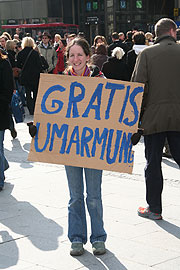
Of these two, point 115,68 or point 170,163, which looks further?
point 115,68

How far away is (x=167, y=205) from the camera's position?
20.2ft

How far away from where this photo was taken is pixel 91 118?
4.70 metres

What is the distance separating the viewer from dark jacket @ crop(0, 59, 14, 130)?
272 inches

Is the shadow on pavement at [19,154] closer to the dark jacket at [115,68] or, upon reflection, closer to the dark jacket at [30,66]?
the dark jacket at [115,68]

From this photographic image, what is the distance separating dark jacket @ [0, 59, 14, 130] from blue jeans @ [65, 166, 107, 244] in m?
2.37

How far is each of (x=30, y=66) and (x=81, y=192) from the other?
9.06 metres

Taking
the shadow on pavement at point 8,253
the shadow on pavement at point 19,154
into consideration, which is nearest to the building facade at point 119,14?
the shadow on pavement at point 19,154

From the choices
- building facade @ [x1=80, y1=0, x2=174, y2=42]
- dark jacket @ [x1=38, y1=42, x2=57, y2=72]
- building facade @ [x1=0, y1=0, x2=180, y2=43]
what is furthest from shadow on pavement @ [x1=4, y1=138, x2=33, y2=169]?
building facade @ [x1=80, y1=0, x2=174, y2=42]

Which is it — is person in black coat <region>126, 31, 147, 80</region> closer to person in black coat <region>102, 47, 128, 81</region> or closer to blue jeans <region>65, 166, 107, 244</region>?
person in black coat <region>102, 47, 128, 81</region>

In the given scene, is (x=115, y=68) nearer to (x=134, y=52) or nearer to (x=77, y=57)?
(x=134, y=52)

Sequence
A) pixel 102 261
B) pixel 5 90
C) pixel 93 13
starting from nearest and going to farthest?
1. pixel 102 261
2. pixel 5 90
3. pixel 93 13

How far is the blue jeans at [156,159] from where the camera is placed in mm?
5586

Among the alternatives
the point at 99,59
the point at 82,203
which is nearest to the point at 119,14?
the point at 99,59

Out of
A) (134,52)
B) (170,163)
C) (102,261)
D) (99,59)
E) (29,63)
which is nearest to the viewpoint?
(102,261)
